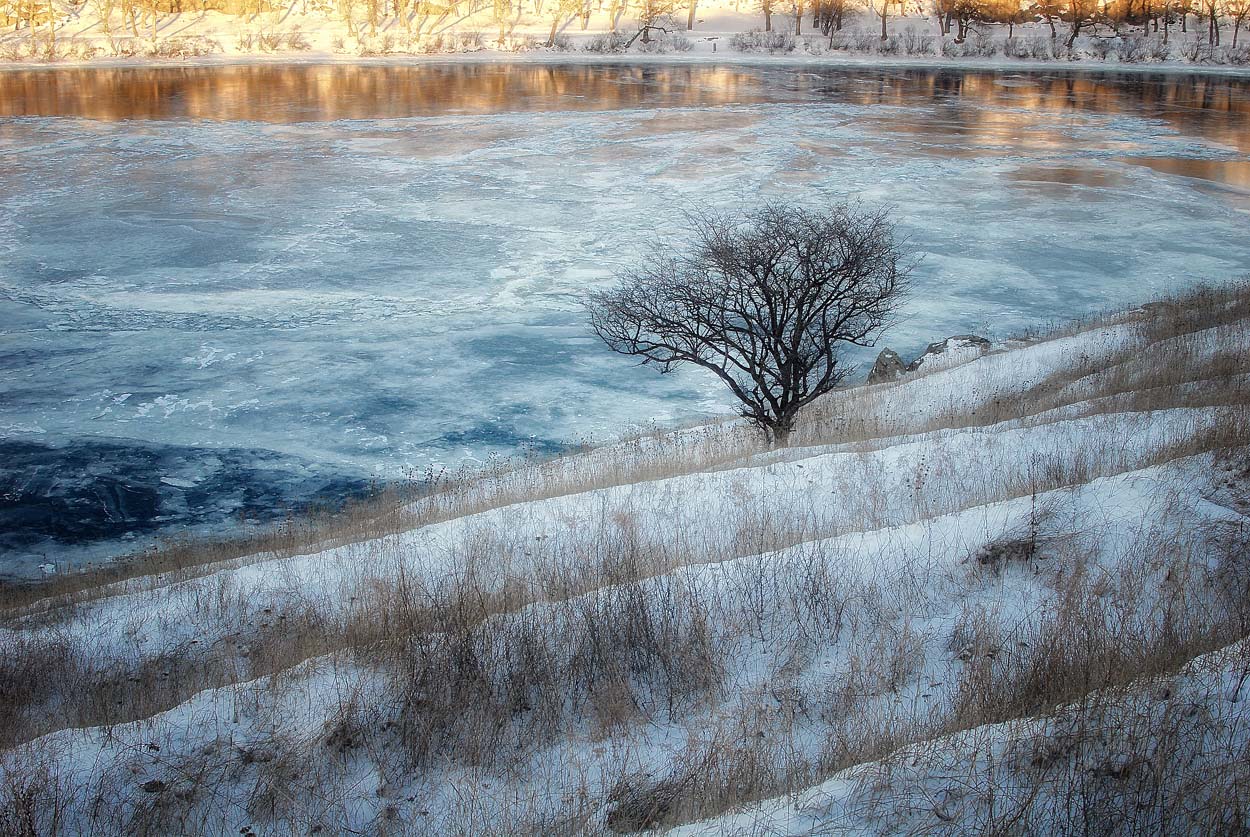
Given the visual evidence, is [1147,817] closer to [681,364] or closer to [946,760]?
[946,760]

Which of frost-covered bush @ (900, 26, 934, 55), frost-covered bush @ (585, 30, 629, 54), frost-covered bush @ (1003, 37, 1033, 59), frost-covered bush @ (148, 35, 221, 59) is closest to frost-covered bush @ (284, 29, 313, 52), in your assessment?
frost-covered bush @ (148, 35, 221, 59)

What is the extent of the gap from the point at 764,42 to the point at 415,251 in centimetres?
4774

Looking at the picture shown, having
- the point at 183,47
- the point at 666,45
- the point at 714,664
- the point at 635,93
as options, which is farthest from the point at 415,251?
the point at 183,47

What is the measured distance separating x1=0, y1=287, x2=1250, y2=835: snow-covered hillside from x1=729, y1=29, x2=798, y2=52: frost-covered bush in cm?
5828

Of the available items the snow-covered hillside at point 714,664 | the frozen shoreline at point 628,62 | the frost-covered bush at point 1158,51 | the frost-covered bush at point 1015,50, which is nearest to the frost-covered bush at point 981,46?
the frost-covered bush at point 1015,50

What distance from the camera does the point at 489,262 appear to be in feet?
64.2

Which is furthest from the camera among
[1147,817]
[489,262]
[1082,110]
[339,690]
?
[1082,110]

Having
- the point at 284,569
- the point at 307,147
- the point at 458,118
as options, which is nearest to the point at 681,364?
the point at 284,569

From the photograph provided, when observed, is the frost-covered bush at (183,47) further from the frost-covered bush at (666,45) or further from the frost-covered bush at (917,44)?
the frost-covered bush at (917,44)

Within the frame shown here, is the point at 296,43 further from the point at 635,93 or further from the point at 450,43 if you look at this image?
the point at 635,93

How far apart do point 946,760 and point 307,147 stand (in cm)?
3061

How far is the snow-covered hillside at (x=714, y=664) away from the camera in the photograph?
3662mm

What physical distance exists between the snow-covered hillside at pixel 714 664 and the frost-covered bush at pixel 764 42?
191 feet

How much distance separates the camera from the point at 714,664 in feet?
16.0
